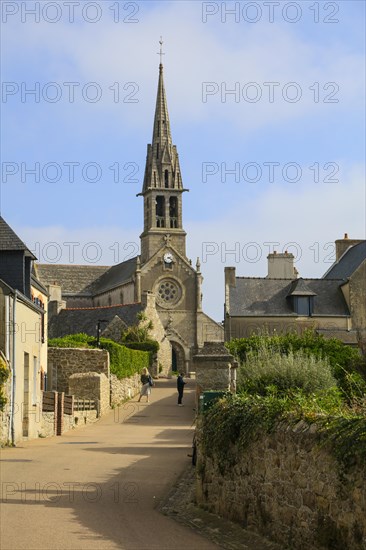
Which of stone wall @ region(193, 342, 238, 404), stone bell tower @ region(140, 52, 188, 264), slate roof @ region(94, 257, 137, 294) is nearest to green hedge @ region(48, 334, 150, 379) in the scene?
stone wall @ region(193, 342, 238, 404)

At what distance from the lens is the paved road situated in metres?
11.3

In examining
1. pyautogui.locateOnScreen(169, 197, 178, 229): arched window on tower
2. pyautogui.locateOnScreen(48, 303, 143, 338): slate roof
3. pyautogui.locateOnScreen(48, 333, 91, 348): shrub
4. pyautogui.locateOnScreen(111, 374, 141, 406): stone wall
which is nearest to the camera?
pyautogui.locateOnScreen(111, 374, 141, 406): stone wall

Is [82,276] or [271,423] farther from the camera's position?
[82,276]

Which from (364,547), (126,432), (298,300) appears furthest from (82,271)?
(364,547)

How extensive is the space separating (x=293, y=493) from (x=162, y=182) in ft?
307

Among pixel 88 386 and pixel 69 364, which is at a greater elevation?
pixel 69 364

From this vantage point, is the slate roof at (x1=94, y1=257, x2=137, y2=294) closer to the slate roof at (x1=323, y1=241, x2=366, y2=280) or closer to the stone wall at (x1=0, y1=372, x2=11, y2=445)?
the slate roof at (x1=323, y1=241, x2=366, y2=280)

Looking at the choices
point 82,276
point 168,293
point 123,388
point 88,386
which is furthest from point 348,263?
point 82,276

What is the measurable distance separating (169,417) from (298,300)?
78.6ft

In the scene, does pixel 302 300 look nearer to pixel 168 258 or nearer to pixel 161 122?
pixel 168 258

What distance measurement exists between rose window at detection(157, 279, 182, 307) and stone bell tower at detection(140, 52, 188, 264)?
8.64m

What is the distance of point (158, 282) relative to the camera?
9388 cm

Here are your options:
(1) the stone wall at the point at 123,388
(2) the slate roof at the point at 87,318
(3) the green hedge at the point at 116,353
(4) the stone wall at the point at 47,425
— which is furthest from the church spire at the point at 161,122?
(4) the stone wall at the point at 47,425

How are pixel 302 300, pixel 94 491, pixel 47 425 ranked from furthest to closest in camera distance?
Answer: pixel 302 300, pixel 47 425, pixel 94 491
